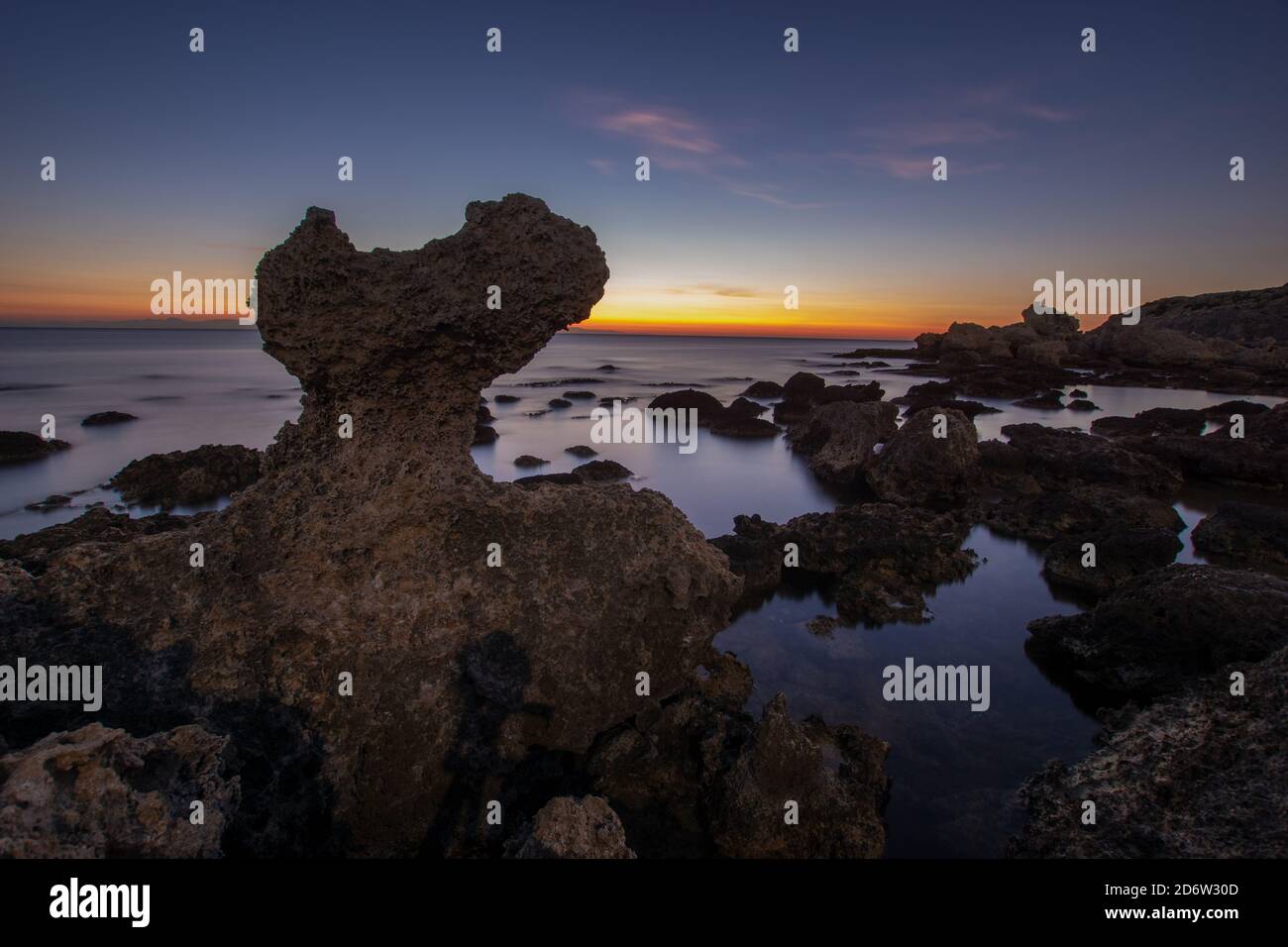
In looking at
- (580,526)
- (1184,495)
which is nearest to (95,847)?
(580,526)

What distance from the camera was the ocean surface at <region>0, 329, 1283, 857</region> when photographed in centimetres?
632

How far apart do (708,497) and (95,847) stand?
1455 centimetres

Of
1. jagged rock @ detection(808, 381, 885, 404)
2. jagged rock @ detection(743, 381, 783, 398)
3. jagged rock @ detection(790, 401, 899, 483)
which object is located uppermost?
jagged rock @ detection(743, 381, 783, 398)

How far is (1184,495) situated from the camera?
51.9ft

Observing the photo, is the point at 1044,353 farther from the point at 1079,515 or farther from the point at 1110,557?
the point at 1110,557

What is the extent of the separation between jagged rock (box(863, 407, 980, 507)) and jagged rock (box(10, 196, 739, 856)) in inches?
429

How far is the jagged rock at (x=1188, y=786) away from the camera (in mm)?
4039

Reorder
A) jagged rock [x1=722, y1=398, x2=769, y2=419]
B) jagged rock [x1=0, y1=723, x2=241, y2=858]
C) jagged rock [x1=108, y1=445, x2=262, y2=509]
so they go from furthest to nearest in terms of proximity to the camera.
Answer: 1. jagged rock [x1=722, y1=398, x2=769, y2=419]
2. jagged rock [x1=108, y1=445, x2=262, y2=509]
3. jagged rock [x1=0, y1=723, x2=241, y2=858]

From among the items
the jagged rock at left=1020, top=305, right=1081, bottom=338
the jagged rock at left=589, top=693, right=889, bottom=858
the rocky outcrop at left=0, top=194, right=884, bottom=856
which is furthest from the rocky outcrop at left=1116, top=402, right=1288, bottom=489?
the jagged rock at left=1020, top=305, right=1081, bottom=338

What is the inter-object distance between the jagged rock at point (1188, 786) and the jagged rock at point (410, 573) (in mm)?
3109

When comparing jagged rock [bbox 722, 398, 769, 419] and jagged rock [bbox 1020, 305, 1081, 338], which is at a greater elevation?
jagged rock [bbox 1020, 305, 1081, 338]

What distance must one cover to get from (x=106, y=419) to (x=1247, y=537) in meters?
32.8

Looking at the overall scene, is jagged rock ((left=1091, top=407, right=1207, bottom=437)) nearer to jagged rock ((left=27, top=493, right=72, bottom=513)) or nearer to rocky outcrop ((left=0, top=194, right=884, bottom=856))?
rocky outcrop ((left=0, top=194, right=884, bottom=856))

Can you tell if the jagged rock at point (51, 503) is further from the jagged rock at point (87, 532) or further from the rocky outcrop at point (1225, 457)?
the rocky outcrop at point (1225, 457)
